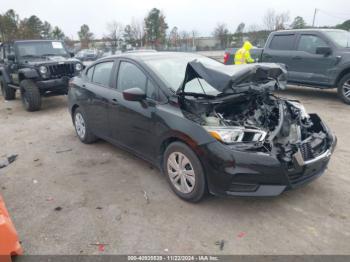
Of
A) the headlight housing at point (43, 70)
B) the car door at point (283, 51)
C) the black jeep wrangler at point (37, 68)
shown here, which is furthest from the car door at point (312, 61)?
the headlight housing at point (43, 70)

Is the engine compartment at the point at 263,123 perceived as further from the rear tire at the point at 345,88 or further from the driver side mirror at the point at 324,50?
the driver side mirror at the point at 324,50

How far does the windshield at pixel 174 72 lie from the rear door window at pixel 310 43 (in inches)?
208

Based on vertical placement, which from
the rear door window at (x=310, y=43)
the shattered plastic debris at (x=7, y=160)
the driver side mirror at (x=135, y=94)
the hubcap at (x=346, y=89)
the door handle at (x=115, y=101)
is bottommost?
the shattered plastic debris at (x=7, y=160)

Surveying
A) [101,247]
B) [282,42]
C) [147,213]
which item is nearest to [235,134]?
[147,213]

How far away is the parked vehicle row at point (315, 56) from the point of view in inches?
297

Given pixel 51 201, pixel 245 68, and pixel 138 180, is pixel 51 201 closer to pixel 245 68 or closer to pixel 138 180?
pixel 138 180

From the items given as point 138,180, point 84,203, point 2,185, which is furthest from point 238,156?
point 2,185

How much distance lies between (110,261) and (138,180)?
1.51 metres

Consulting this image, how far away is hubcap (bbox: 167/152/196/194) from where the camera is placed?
3232 millimetres

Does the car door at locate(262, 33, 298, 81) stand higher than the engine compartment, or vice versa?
the car door at locate(262, 33, 298, 81)

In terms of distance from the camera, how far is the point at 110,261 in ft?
8.45

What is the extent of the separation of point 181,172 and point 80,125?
9.48 feet

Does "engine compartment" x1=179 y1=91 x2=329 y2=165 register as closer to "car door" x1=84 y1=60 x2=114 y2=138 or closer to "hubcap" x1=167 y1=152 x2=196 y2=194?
"hubcap" x1=167 y1=152 x2=196 y2=194

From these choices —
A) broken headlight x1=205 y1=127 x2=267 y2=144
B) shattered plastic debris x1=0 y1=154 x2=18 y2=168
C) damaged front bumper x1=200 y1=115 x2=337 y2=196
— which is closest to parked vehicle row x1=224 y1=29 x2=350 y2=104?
damaged front bumper x1=200 y1=115 x2=337 y2=196
